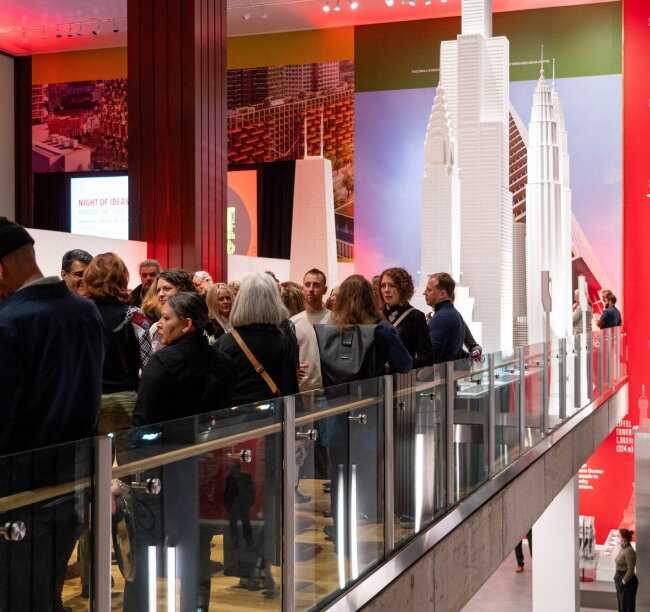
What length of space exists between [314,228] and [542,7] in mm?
7027

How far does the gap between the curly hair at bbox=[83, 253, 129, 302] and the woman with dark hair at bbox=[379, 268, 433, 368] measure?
1.92m

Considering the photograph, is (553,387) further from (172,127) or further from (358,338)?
(172,127)

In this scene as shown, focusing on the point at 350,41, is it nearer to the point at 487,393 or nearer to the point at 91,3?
the point at 91,3

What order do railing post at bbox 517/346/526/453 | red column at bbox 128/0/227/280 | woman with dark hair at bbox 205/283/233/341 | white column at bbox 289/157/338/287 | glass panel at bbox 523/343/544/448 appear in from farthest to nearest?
1. white column at bbox 289/157/338/287
2. red column at bbox 128/0/227/280
3. glass panel at bbox 523/343/544/448
4. railing post at bbox 517/346/526/453
5. woman with dark hair at bbox 205/283/233/341

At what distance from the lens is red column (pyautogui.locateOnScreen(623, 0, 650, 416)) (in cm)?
1911

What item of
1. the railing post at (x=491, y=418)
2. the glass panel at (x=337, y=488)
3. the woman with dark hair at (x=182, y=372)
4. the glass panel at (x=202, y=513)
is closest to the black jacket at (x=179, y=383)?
the woman with dark hair at (x=182, y=372)

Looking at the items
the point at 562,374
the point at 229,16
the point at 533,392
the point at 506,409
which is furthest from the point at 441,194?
the point at 506,409

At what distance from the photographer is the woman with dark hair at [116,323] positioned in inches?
177

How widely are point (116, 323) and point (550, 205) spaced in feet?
53.4

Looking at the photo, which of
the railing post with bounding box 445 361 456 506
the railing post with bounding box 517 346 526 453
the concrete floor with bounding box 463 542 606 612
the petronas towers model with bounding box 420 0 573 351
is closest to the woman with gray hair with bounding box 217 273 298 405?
the railing post with bounding box 445 361 456 506

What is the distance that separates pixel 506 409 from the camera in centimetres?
707

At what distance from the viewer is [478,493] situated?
241 inches

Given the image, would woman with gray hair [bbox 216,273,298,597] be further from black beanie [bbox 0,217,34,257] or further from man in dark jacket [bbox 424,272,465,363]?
man in dark jacket [bbox 424,272,465,363]

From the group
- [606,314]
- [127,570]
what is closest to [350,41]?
[606,314]
